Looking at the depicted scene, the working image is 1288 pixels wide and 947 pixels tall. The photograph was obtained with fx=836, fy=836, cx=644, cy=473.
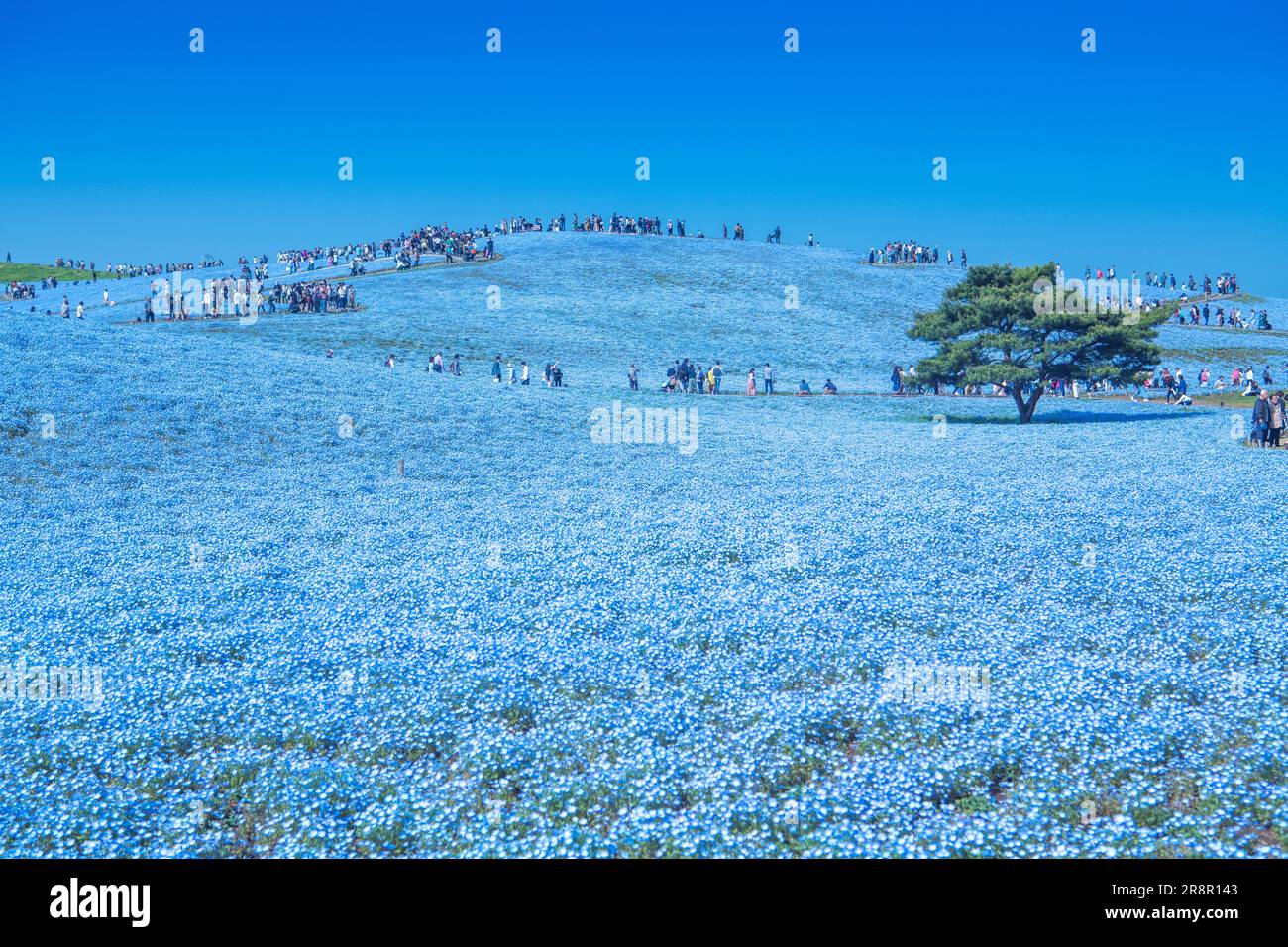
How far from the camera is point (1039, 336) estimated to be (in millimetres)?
35562

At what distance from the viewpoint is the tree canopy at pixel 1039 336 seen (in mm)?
34500

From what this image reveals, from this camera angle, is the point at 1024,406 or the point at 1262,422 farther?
the point at 1024,406

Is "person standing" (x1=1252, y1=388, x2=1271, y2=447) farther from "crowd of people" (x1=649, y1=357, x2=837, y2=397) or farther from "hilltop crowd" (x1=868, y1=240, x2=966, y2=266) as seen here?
"hilltop crowd" (x1=868, y1=240, x2=966, y2=266)

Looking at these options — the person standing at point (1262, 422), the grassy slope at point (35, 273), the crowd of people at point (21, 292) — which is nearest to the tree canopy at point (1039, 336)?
the person standing at point (1262, 422)

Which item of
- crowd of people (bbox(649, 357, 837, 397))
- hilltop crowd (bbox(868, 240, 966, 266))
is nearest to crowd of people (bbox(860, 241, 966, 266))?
hilltop crowd (bbox(868, 240, 966, 266))

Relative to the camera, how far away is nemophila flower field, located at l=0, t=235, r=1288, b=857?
6973mm

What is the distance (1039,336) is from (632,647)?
31.4 meters

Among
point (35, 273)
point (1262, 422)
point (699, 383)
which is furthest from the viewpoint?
point (35, 273)

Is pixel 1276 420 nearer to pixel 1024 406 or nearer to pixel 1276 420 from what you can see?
pixel 1276 420

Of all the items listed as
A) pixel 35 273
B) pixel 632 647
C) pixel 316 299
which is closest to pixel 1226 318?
pixel 316 299

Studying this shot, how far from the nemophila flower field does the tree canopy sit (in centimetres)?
839

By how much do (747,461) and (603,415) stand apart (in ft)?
34.8
